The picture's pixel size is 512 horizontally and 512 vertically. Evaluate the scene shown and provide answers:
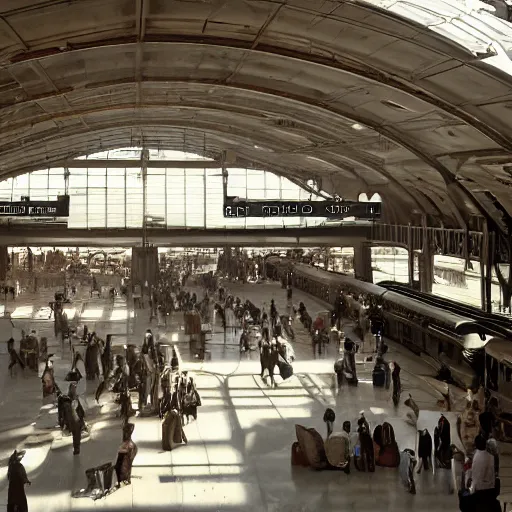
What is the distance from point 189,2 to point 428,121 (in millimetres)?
8843

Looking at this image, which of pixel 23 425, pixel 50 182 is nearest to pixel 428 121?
pixel 23 425

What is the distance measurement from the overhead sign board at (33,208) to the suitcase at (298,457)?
1643 centimetres

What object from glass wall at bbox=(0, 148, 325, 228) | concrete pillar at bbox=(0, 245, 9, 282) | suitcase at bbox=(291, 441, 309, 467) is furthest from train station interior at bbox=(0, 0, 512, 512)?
glass wall at bbox=(0, 148, 325, 228)

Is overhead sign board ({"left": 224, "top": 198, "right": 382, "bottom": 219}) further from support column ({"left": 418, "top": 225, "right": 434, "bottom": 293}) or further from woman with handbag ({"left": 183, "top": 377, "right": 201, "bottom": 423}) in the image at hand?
woman with handbag ({"left": 183, "top": 377, "right": 201, "bottom": 423})

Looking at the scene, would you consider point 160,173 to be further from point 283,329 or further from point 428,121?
point 428,121

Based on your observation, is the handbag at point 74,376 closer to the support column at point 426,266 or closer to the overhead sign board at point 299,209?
the overhead sign board at point 299,209

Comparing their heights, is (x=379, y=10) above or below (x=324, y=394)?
above

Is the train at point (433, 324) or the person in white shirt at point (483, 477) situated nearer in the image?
the person in white shirt at point (483, 477)

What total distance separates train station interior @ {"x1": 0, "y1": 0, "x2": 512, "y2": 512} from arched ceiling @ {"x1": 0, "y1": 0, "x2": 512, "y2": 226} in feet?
0.26

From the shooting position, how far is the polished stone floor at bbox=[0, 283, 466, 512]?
35.2ft

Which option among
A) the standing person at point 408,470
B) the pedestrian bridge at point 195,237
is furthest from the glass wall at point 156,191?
the standing person at point 408,470

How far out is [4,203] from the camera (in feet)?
85.0

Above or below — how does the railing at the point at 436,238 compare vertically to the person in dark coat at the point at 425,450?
above

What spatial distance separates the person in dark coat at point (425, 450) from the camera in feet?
38.3
